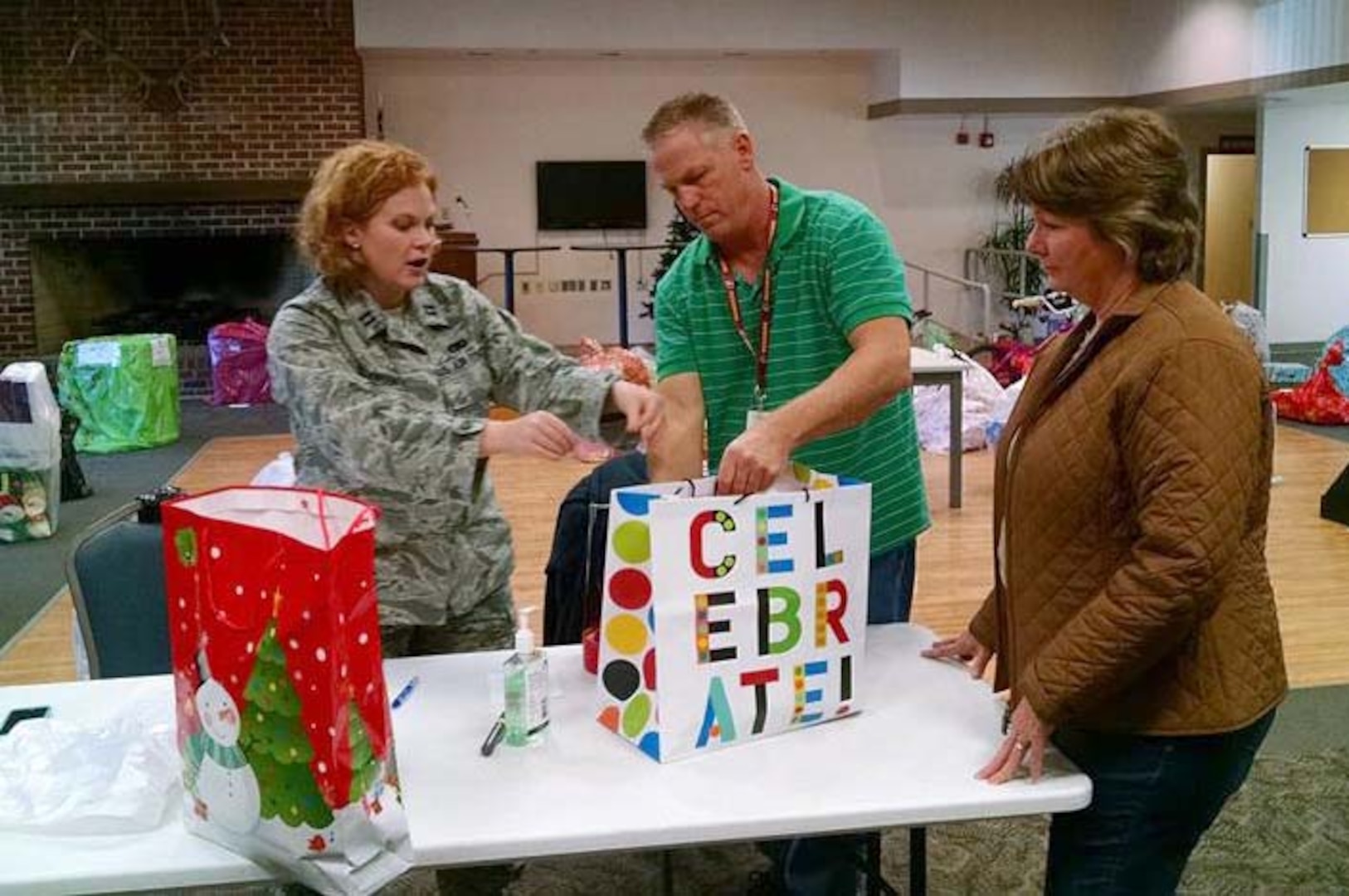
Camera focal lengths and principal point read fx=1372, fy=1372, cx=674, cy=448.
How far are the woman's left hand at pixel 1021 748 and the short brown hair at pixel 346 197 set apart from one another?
1.17 m

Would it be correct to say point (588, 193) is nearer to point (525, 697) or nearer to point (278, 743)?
point (525, 697)

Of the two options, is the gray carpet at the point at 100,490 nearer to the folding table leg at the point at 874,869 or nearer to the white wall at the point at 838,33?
the folding table leg at the point at 874,869

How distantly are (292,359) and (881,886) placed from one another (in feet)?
4.02

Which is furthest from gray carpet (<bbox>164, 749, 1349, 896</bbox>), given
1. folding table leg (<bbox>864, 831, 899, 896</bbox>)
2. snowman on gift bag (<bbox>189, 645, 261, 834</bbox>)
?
snowman on gift bag (<bbox>189, 645, 261, 834</bbox>)

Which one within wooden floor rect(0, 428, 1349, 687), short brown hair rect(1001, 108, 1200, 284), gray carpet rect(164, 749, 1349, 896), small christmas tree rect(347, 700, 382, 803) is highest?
short brown hair rect(1001, 108, 1200, 284)

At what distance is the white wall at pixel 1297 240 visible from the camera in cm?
1124

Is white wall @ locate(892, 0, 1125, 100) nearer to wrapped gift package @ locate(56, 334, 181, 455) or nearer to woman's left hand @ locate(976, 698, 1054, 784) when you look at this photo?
wrapped gift package @ locate(56, 334, 181, 455)

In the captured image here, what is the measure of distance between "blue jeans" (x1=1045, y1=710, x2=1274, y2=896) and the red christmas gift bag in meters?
0.80

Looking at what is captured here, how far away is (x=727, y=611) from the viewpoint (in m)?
1.66

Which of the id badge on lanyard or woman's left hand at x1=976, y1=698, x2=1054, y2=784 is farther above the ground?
the id badge on lanyard

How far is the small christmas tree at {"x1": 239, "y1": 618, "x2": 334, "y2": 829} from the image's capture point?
1.34 metres

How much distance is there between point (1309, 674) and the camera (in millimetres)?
3955

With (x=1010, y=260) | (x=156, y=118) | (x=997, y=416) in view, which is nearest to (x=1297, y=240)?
(x=1010, y=260)

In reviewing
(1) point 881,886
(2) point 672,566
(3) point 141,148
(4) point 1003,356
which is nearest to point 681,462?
(2) point 672,566
